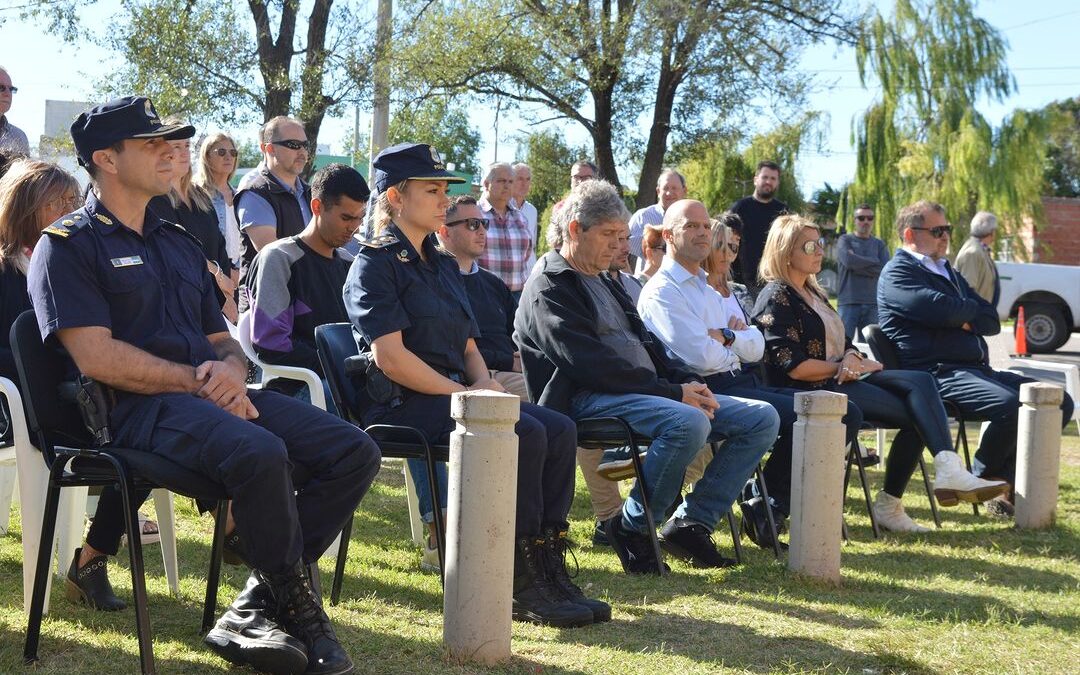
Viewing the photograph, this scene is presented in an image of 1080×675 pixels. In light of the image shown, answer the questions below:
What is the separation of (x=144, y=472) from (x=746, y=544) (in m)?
3.45

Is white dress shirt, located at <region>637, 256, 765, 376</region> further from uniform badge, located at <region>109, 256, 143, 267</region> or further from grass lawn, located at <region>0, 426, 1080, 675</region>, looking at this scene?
uniform badge, located at <region>109, 256, 143, 267</region>

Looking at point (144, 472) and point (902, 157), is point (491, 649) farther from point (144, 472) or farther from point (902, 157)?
point (902, 157)

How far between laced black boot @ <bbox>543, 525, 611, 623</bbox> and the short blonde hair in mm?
2565

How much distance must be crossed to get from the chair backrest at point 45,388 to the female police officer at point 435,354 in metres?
1.11

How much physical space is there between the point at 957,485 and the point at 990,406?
2.87ft

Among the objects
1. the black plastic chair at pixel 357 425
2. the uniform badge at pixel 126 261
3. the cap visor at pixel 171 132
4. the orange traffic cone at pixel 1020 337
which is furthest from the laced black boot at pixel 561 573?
the orange traffic cone at pixel 1020 337

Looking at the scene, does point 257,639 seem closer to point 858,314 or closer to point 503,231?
point 503,231

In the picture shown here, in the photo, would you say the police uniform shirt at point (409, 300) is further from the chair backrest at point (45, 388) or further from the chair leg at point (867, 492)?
the chair leg at point (867, 492)

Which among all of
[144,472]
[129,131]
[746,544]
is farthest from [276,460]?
[746,544]

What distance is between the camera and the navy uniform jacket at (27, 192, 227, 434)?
3553 millimetres

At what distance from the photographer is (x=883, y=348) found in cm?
726

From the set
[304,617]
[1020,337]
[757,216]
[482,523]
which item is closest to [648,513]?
[482,523]

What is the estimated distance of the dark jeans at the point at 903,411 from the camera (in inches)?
257

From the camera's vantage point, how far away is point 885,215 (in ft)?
102
